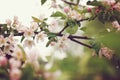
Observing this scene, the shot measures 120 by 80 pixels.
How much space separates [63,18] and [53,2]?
0.52 meters

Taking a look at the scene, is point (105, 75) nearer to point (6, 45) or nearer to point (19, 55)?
point (19, 55)

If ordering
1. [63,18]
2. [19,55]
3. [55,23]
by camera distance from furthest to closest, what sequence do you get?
[55,23], [63,18], [19,55]

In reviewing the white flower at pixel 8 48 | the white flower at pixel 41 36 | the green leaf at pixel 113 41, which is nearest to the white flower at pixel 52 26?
the white flower at pixel 41 36

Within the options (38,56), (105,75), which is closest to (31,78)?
(38,56)

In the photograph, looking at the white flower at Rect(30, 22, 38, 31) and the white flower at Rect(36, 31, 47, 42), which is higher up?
the white flower at Rect(30, 22, 38, 31)

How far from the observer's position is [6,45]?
2172mm

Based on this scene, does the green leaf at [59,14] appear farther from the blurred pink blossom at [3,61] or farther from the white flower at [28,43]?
the blurred pink blossom at [3,61]

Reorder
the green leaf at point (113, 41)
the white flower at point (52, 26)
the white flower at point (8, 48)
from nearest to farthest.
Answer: the green leaf at point (113, 41)
the white flower at point (8, 48)
the white flower at point (52, 26)

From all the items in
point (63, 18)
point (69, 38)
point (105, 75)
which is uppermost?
point (105, 75)

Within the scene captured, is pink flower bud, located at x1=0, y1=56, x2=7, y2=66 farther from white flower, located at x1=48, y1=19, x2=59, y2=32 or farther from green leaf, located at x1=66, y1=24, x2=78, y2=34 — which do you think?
white flower, located at x1=48, y1=19, x2=59, y2=32

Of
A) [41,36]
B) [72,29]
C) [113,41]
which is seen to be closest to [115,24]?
[72,29]

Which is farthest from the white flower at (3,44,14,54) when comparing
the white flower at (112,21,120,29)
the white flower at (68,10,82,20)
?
the white flower at (112,21,120,29)

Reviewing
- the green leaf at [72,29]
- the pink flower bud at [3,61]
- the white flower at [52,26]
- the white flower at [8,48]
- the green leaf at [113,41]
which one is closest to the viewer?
the green leaf at [113,41]

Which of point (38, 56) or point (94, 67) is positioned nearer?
point (94, 67)
